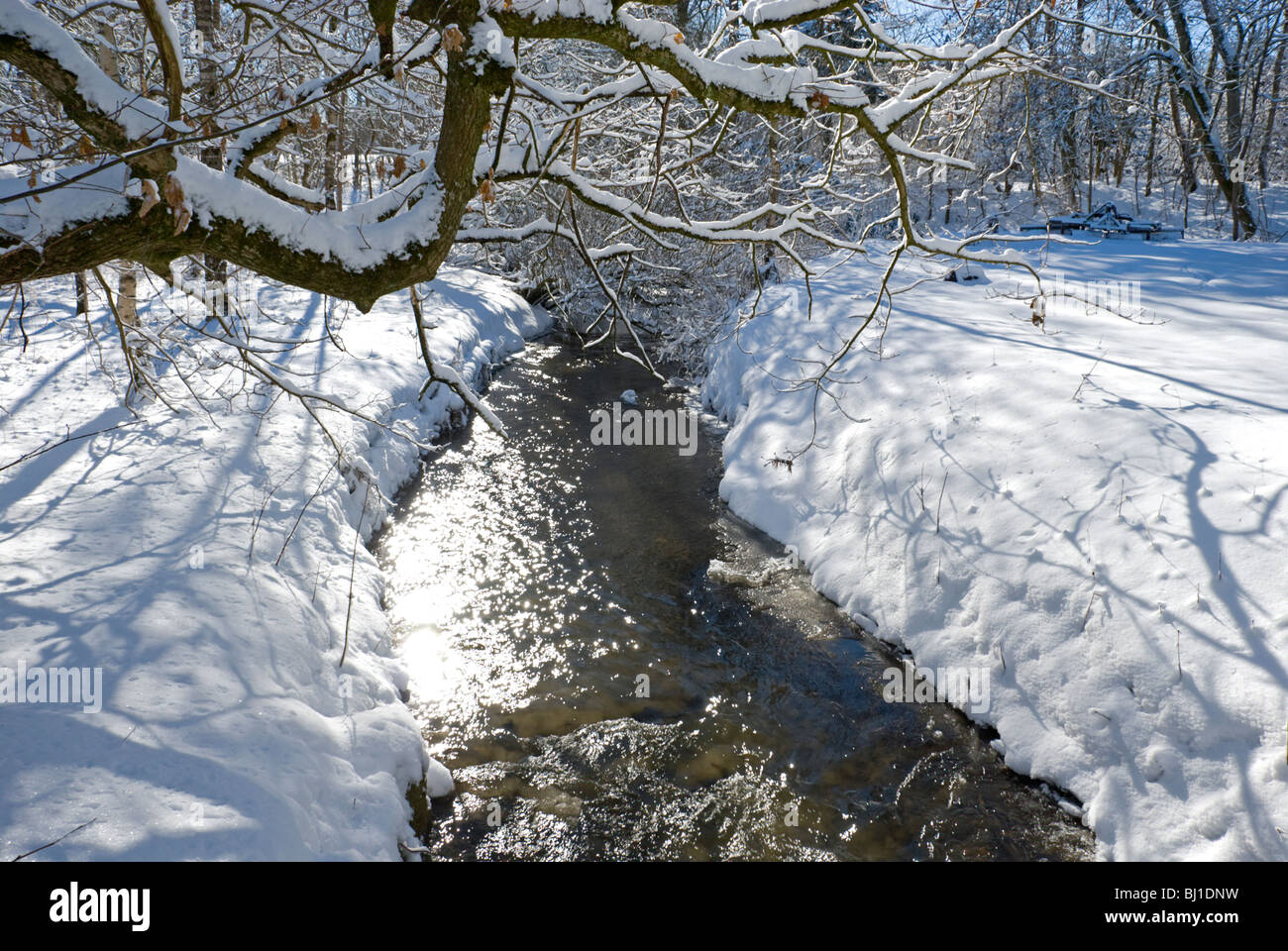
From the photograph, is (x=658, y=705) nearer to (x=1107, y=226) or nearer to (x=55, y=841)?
(x=55, y=841)

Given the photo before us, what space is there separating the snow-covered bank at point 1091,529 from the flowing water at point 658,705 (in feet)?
1.43

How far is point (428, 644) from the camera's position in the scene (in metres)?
5.64

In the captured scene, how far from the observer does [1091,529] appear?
504cm

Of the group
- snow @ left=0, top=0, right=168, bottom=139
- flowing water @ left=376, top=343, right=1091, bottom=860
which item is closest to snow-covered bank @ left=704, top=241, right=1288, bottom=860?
flowing water @ left=376, top=343, right=1091, bottom=860

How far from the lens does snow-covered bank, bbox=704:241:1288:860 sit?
379 cm

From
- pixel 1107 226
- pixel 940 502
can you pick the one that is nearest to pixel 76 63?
pixel 940 502

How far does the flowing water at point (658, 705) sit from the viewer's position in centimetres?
404

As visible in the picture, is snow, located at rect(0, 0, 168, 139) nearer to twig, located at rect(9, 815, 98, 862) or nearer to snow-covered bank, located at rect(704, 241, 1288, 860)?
twig, located at rect(9, 815, 98, 862)

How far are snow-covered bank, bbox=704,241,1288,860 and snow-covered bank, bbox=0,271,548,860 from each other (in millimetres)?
3557

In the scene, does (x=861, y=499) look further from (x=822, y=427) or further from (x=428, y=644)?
(x=428, y=644)

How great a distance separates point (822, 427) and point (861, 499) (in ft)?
5.49
